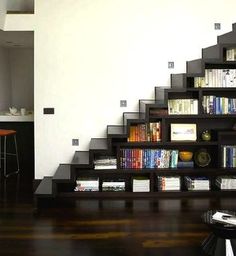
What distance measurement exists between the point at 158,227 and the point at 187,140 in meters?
1.69

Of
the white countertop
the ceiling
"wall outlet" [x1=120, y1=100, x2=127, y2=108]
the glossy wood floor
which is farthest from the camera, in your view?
the white countertop

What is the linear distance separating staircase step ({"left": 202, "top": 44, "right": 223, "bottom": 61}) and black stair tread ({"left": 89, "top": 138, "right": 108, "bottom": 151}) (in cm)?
193

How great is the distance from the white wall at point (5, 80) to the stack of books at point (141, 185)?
3645 millimetres

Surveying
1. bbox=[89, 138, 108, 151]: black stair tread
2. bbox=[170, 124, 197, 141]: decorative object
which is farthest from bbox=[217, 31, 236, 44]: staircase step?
bbox=[89, 138, 108, 151]: black stair tread

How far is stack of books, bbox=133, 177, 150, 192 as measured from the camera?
5.09 metres

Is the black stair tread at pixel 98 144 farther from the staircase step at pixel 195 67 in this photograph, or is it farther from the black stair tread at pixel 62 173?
the staircase step at pixel 195 67

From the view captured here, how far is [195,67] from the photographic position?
5055 mm

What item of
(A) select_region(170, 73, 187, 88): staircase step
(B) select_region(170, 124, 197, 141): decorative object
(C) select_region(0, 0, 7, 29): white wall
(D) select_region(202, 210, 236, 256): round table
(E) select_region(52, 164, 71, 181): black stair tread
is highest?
(C) select_region(0, 0, 7, 29): white wall

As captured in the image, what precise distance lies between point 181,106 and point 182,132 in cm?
38

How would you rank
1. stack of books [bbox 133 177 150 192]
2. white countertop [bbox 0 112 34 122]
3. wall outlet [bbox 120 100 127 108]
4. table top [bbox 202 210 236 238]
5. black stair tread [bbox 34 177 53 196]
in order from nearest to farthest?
table top [bbox 202 210 236 238] < black stair tread [bbox 34 177 53 196] < stack of books [bbox 133 177 150 192] < wall outlet [bbox 120 100 127 108] < white countertop [bbox 0 112 34 122]

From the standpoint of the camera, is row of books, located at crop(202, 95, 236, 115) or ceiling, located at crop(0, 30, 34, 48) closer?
row of books, located at crop(202, 95, 236, 115)

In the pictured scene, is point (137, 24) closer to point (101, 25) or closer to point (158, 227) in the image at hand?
point (101, 25)

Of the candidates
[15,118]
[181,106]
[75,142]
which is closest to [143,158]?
Result: [181,106]

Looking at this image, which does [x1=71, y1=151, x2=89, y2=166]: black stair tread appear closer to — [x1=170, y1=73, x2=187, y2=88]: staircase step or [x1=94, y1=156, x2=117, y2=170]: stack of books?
[x1=94, y1=156, x2=117, y2=170]: stack of books
